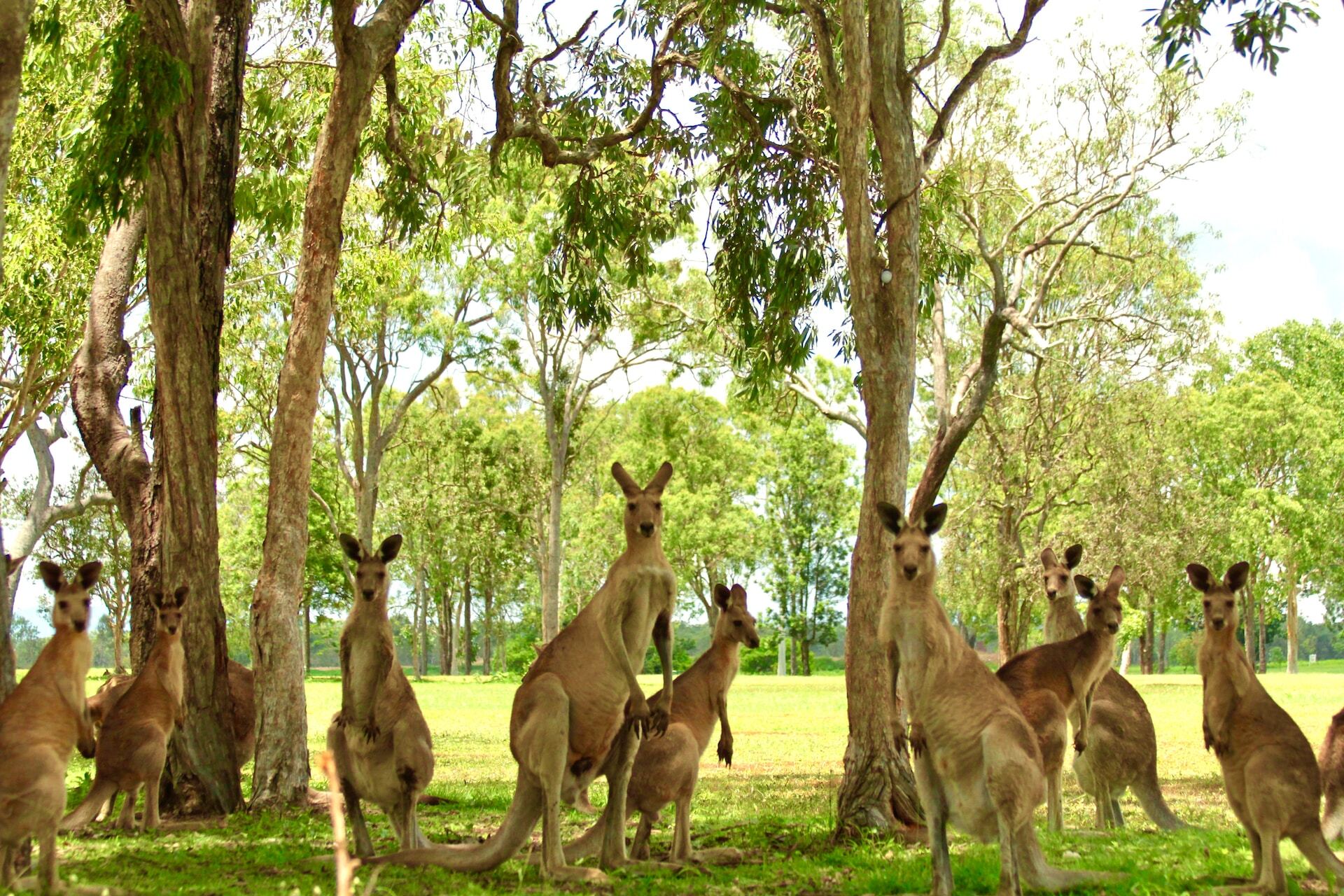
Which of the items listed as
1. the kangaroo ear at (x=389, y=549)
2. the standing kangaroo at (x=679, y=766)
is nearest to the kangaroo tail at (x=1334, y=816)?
the standing kangaroo at (x=679, y=766)

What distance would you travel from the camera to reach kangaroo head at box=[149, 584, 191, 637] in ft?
28.4

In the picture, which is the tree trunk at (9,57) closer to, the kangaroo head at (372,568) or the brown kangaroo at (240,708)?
the kangaroo head at (372,568)

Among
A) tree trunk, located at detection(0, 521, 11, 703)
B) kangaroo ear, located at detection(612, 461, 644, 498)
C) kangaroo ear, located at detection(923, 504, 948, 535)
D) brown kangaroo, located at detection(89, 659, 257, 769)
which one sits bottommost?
brown kangaroo, located at detection(89, 659, 257, 769)

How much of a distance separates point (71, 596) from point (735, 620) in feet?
13.6

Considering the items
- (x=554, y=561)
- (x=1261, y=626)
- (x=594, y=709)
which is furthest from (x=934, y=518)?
(x=1261, y=626)

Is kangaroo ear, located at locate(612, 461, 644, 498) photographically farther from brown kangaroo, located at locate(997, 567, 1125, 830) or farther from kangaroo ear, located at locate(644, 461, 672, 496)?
brown kangaroo, located at locate(997, 567, 1125, 830)

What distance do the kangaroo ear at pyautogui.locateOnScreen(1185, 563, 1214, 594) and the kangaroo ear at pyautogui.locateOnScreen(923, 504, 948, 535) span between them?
1.63 m

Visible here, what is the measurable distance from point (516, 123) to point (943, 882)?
27.0 ft

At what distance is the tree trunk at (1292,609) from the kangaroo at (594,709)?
4305 centimetres

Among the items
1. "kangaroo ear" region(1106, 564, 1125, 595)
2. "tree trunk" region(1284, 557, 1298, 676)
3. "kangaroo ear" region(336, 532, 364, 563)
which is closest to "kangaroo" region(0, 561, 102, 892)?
"kangaroo ear" region(336, 532, 364, 563)

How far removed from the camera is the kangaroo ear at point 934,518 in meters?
5.72

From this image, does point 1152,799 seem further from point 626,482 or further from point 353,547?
point 353,547

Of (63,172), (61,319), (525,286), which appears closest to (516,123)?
(63,172)

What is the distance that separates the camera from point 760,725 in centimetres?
2016
